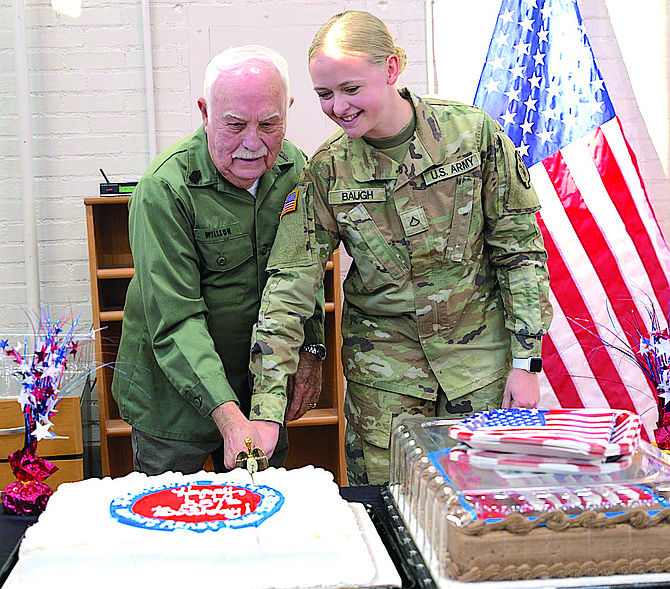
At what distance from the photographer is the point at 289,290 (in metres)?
1.77

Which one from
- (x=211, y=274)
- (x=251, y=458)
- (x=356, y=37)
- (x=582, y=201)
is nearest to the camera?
(x=251, y=458)

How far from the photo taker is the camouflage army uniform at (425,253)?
1837mm

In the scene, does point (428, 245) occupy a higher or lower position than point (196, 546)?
higher

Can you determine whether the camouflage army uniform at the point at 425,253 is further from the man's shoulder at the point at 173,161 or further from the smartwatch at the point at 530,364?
the man's shoulder at the point at 173,161

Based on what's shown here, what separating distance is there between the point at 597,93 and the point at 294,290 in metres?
2.11

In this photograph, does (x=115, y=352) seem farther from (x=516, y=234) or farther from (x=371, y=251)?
(x=516, y=234)

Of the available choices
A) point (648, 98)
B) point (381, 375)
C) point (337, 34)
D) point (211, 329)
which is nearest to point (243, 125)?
point (337, 34)

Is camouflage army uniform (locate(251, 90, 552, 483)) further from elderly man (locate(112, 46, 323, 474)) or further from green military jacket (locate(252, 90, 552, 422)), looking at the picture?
elderly man (locate(112, 46, 323, 474))

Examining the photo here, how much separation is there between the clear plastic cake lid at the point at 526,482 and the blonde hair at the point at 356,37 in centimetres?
85

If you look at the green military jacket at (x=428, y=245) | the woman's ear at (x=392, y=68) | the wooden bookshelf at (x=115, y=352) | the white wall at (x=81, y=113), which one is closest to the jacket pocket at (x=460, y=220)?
the green military jacket at (x=428, y=245)

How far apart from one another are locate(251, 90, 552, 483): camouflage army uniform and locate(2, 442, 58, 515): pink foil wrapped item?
1.96ft

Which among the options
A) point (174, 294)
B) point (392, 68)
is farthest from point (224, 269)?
point (392, 68)

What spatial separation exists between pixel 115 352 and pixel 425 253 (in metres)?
1.91

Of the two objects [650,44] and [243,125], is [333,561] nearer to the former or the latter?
[243,125]
